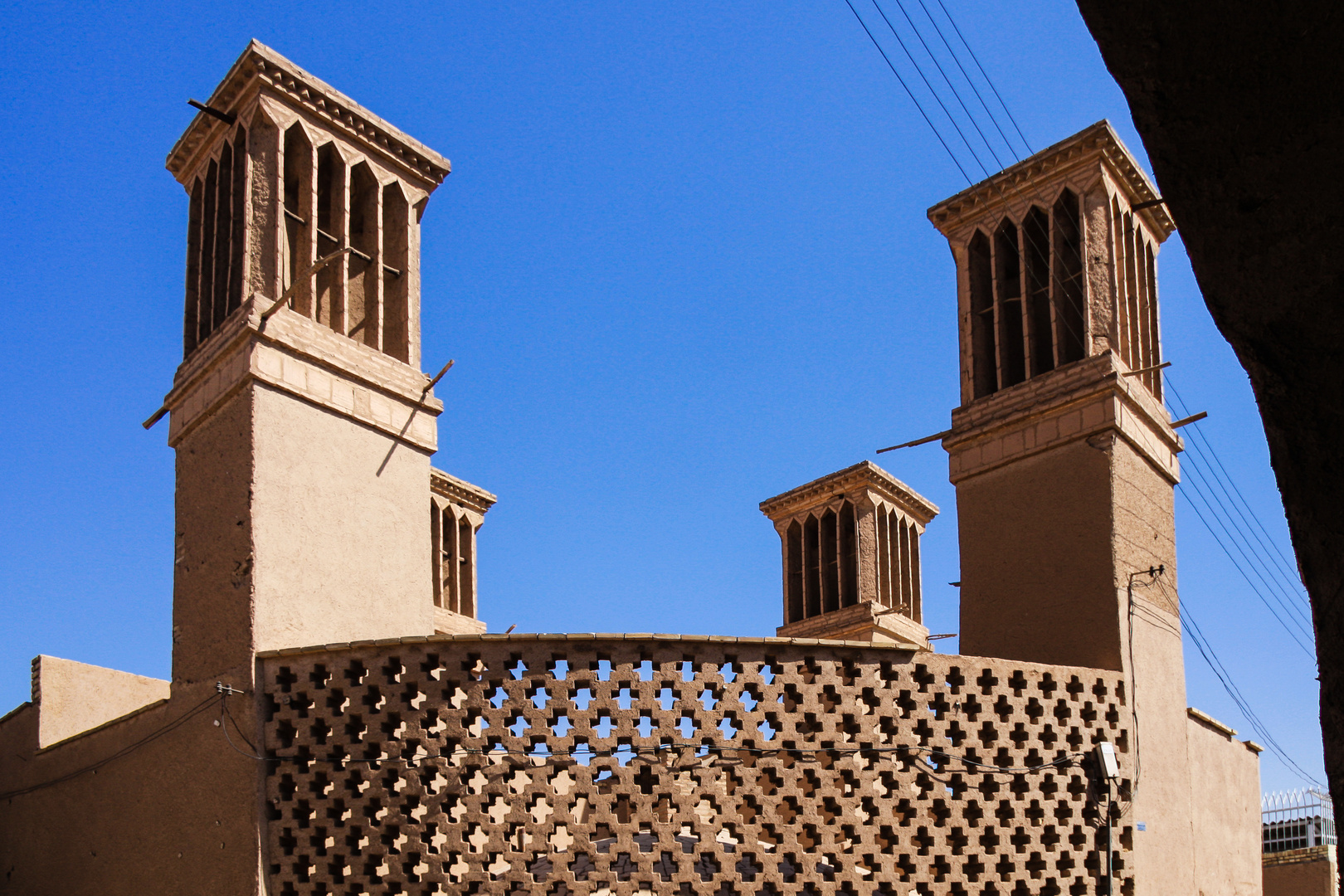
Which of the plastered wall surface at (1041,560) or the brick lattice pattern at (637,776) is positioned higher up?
the plastered wall surface at (1041,560)

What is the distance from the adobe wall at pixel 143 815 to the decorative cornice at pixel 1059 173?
848 cm

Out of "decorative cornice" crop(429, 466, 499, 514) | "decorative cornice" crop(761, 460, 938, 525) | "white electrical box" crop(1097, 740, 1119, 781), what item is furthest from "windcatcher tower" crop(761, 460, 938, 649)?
"white electrical box" crop(1097, 740, 1119, 781)

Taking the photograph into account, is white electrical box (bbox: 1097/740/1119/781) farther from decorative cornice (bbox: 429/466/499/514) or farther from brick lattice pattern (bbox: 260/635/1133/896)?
decorative cornice (bbox: 429/466/499/514)

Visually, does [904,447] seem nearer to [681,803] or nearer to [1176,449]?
[1176,449]

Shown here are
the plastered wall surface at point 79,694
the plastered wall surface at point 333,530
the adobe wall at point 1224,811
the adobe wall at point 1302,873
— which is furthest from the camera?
the adobe wall at point 1302,873

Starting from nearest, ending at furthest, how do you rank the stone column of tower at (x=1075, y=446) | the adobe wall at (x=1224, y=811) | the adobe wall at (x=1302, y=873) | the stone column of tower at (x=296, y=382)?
the stone column of tower at (x=296, y=382) → the stone column of tower at (x=1075, y=446) → the adobe wall at (x=1224, y=811) → the adobe wall at (x=1302, y=873)

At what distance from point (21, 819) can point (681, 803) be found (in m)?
6.95

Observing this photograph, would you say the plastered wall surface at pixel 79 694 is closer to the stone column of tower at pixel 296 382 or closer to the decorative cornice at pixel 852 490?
the stone column of tower at pixel 296 382

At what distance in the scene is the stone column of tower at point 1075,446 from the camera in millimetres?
11211

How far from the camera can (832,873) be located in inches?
358

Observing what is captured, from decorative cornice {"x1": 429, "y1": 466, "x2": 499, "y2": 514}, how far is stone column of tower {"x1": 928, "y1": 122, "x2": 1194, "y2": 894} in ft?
33.2

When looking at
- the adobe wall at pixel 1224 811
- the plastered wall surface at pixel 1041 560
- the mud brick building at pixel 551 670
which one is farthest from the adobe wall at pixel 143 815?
the adobe wall at pixel 1224 811

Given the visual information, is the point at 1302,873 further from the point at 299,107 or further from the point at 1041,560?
the point at 299,107

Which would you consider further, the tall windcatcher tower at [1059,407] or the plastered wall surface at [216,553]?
the tall windcatcher tower at [1059,407]
